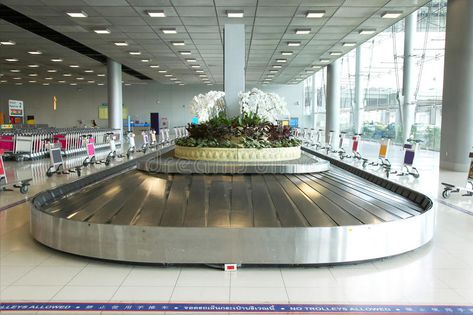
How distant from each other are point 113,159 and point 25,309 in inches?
521

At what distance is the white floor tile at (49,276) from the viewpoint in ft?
13.6

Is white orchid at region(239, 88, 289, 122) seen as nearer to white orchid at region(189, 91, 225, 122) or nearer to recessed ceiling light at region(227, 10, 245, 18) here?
white orchid at region(189, 91, 225, 122)

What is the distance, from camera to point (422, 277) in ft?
14.3

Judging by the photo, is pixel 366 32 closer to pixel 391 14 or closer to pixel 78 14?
pixel 391 14

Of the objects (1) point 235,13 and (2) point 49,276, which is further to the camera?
(1) point 235,13

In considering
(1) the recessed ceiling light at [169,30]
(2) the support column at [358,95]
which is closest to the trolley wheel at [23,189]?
(1) the recessed ceiling light at [169,30]

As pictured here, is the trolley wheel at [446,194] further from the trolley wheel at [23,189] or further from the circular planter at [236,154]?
the trolley wheel at [23,189]

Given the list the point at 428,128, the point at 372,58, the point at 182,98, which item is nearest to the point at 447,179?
the point at 428,128

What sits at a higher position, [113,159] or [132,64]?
[132,64]

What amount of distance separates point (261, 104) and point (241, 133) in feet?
3.78

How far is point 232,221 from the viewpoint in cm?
503

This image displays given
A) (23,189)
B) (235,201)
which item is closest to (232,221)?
(235,201)

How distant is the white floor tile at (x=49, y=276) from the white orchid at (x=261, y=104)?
18.7ft

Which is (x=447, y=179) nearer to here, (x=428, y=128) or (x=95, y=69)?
(x=428, y=128)
